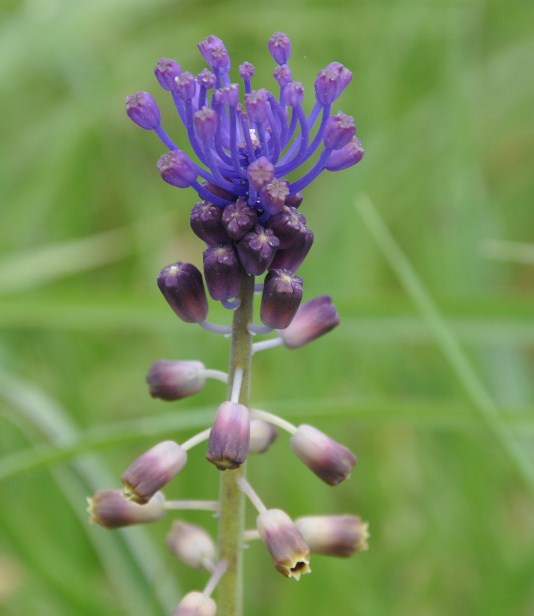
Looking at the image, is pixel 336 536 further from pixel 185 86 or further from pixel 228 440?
pixel 185 86

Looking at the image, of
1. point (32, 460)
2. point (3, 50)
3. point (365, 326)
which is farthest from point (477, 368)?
point (3, 50)

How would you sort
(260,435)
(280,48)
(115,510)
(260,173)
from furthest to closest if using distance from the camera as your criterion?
(260,435), (115,510), (280,48), (260,173)

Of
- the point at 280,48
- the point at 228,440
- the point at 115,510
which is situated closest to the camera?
the point at 228,440

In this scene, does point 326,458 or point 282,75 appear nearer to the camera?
point 282,75

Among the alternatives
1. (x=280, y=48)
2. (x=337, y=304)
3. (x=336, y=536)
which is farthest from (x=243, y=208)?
(x=337, y=304)

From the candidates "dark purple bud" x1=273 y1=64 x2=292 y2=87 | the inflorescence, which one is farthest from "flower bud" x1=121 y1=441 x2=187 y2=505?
"dark purple bud" x1=273 y1=64 x2=292 y2=87

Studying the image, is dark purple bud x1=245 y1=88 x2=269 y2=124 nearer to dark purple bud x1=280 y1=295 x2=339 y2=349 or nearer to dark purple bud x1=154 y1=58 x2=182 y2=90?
dark purple bud x1=154 y1=58 x2=182 y2=90

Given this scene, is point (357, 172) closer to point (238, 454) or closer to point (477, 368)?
point (477, 368)
